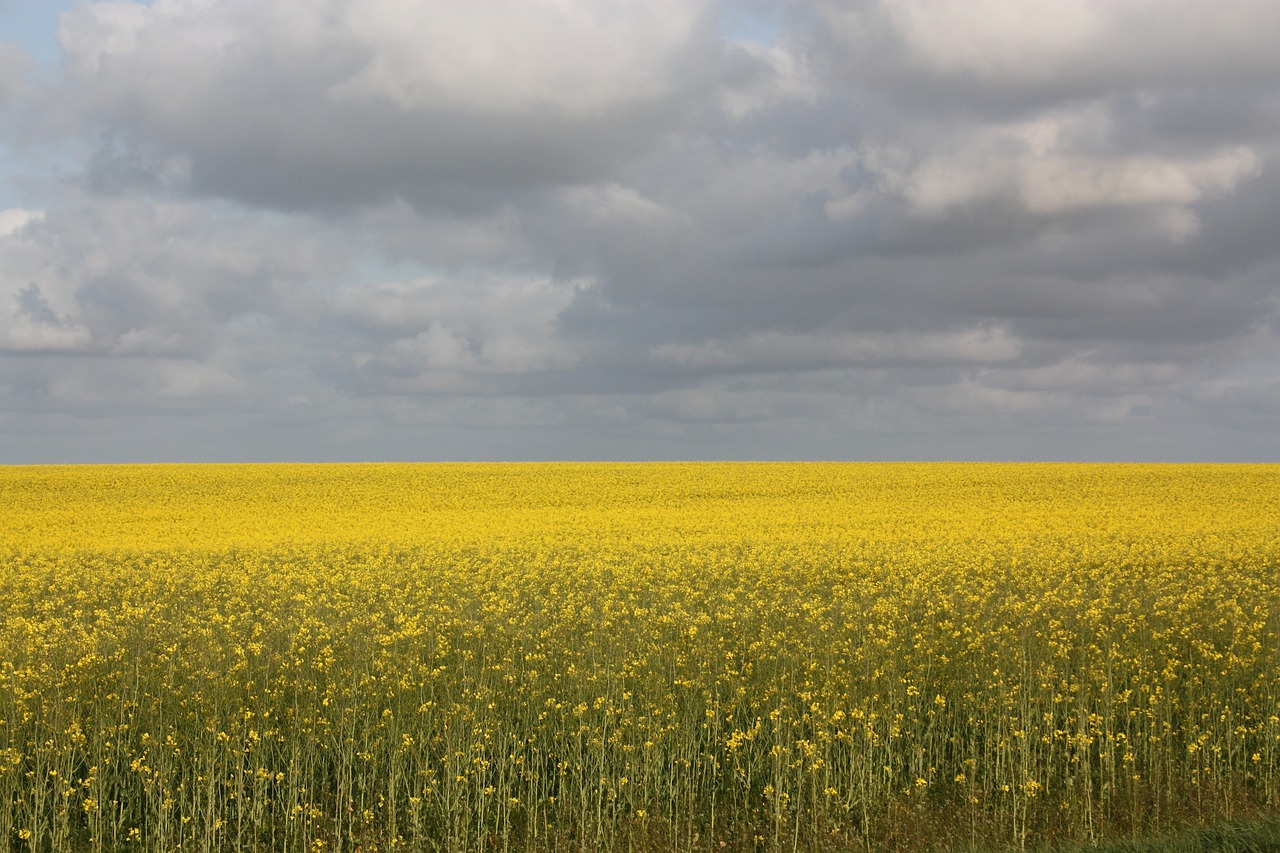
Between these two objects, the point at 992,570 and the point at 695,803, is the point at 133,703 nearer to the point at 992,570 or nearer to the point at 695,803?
the point at 695,803

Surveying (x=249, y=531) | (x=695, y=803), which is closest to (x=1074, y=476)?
(x=249, y=531)

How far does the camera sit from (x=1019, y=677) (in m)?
10.9

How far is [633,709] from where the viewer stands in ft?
32.6

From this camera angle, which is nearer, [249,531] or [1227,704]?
[1227,704]

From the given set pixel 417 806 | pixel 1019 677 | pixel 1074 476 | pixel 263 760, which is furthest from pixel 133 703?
pixel 1074 476

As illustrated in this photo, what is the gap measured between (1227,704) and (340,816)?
9.26m

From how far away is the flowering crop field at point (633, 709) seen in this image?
29.5 ft

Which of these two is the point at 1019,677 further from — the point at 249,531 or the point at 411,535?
the point at 249,531

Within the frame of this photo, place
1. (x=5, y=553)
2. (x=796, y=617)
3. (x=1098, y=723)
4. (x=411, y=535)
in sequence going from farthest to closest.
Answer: (x=411, y=535) < (x=5, y=553) < (x=796, y=617) < (x=1098, y=723)

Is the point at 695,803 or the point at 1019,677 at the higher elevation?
the point at 1019,677

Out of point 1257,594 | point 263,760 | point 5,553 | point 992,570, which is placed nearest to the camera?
point 263,760

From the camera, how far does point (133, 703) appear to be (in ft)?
31.9

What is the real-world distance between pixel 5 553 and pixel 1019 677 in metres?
21.9

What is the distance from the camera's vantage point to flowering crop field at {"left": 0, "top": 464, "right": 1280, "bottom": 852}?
29.5 ft
